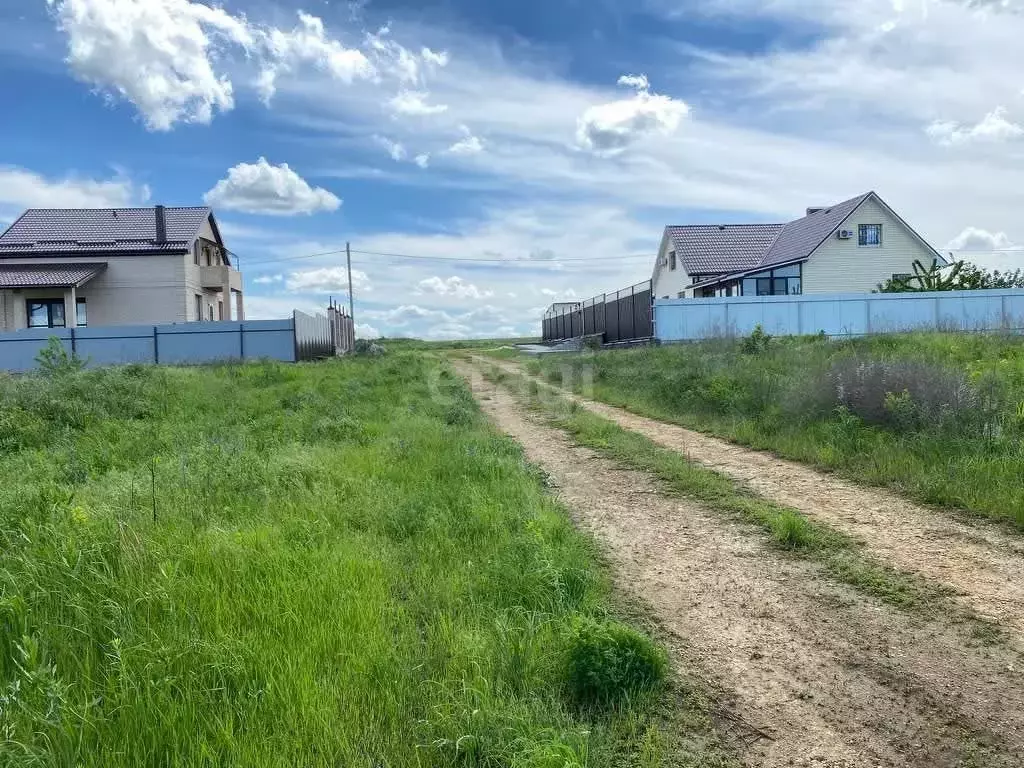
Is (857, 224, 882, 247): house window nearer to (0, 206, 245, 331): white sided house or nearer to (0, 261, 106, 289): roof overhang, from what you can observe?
(0, 206, 245, 331): white sided house

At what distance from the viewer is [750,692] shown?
9.77ft

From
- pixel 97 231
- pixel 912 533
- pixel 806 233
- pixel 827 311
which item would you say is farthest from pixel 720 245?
pixel 912 533

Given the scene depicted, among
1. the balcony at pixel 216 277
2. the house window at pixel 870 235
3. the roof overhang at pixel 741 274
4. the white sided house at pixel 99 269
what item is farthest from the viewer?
the balcony at pixel 216 277

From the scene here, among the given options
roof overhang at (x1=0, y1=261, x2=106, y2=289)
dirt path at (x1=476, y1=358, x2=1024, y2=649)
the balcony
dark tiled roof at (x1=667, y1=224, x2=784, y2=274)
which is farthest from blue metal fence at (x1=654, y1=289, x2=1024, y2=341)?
roof overhang at (x1=0, y1=261, x2=106, y2=289)

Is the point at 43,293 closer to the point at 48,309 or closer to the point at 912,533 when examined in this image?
the point at 48,309

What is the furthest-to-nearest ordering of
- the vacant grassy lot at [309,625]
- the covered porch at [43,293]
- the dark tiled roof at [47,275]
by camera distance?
the covered porch at [43,293], the dark tiled roof at [47,275], the vacant grassy lot at [309,625]

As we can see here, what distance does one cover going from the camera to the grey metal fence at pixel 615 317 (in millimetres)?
27250

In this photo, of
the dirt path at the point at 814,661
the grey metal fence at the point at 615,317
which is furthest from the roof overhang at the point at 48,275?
the dirt path at the point at 814,661

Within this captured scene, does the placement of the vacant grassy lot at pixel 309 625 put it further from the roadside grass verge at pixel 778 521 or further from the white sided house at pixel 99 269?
the white sided house at pixel 99 269

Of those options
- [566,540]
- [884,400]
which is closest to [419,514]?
[566,540]

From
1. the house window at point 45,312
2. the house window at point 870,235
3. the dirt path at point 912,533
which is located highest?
the house window at point 870,235

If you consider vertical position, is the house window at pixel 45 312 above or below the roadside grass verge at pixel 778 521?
above

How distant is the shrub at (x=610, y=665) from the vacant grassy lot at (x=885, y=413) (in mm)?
3701

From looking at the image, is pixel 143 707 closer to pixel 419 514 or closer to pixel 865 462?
pixel 419 514
